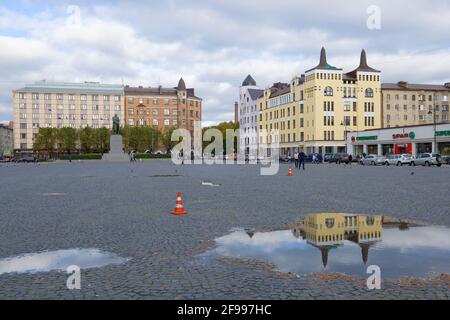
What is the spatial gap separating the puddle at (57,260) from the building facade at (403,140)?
61274 millimetres

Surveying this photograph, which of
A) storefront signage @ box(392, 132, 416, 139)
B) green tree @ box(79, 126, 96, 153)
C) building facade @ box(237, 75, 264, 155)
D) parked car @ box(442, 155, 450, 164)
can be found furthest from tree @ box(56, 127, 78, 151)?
parked car @ box(442, 155, 450, 164)

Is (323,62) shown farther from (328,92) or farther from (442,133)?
(442,133)

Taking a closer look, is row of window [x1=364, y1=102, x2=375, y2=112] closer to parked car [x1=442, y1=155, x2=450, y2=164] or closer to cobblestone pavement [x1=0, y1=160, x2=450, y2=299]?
parked car [x1=442, y1=155, x2=450, y2=164]

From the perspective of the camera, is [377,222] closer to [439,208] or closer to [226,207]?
[439,208]

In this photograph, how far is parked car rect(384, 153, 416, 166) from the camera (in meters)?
55.1

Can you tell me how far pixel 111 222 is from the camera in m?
10.9

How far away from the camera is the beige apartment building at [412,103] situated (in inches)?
3767

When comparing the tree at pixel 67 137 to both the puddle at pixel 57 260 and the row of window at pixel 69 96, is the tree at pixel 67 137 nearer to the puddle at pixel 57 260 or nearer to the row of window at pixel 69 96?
the row of window at pixel 69 96

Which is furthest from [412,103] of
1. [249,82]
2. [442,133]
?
[249,82]

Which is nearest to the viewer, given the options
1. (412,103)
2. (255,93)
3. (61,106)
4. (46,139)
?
(412,103)

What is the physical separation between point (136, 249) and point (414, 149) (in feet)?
215

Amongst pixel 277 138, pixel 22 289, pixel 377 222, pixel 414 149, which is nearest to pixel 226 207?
pixel 377 222

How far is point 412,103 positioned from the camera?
9812 centimetres

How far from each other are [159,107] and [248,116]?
93.7 ft
